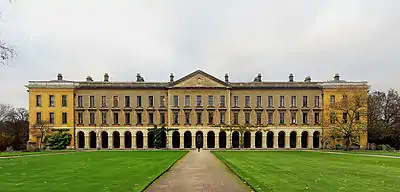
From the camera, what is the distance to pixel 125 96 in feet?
216

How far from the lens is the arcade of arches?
65312 millimetres

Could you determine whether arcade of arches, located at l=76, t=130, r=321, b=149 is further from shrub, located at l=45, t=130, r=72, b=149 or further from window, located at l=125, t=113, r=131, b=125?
shrub, located at l=45, t=130, r=72, b=149

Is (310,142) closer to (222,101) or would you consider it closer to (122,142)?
(222,101)

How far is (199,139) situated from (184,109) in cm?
600

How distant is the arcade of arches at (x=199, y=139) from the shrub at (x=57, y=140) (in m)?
3.23

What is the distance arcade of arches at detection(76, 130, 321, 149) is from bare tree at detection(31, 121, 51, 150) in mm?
5117

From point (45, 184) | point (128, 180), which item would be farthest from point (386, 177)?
point (45, 184)

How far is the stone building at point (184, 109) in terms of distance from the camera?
64.9 meters

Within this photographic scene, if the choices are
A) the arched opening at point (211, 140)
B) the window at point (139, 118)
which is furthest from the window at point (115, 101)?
the arched opening at point (211, 140)

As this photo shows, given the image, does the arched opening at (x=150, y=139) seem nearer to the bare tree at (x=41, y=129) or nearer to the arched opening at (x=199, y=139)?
the arched opening at (x=199, y=139)

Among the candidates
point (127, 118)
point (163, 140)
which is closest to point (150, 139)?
point (163, 140)

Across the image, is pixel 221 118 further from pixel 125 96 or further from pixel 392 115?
pixel 392 115

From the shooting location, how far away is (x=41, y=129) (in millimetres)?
61344

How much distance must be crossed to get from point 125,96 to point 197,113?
479 inches
